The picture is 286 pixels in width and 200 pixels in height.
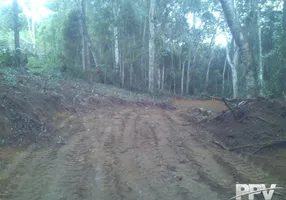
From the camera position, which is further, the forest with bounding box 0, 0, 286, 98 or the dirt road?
the forest with bounding box 0, 0, 286, 98

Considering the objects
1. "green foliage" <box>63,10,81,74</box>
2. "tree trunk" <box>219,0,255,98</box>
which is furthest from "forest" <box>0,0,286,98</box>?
"tree trunk" <box>219,0,255,98</box>

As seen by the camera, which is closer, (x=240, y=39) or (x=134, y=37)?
(x=240, y=39)

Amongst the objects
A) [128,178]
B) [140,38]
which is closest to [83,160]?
[128,178]

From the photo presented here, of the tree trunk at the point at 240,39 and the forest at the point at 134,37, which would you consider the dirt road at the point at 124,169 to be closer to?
the tree trunk at the point at 240,39

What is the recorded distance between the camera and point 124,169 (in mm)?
5777

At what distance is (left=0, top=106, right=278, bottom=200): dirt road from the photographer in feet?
15.6

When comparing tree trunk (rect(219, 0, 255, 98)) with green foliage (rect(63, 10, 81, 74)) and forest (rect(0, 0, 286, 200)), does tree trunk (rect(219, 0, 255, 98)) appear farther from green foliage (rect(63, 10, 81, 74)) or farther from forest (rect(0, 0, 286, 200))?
green foliage (rect(63, 10, 81, 74))

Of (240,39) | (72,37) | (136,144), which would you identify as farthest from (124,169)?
(72,37)

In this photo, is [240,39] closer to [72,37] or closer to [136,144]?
[136,144]

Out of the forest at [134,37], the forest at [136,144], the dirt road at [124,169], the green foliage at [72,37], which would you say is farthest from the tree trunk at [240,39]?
the green foliage at [72,37]

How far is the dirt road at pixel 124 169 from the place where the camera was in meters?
4.75

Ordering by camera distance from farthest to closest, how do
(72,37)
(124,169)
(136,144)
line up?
(72,37) → (136,144) → (124,169)

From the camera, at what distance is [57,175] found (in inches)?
215

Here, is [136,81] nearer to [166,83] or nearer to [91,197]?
[166,83]
